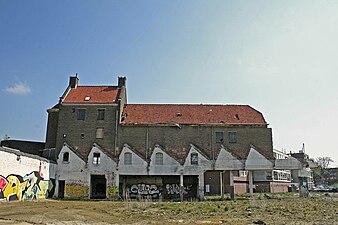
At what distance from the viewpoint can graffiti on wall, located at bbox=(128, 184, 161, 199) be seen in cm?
4716

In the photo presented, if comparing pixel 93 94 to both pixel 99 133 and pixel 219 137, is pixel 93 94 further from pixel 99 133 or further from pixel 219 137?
pixel 219 137

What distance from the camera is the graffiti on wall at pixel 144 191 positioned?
47156mm

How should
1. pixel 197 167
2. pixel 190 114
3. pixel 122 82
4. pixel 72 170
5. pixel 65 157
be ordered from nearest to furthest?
pixel 72 170
pixel 65 157
pixel 197 167
pixel 190 114
pixel 122 82

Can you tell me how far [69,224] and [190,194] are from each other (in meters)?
30.8

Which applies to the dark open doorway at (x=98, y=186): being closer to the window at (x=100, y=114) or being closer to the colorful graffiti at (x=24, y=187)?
the colorful graffiti at (x=24, y=187)

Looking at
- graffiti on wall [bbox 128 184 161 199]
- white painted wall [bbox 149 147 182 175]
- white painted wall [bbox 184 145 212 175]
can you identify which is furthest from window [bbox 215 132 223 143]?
graffiti on wall [bbox 128 184 161 199]

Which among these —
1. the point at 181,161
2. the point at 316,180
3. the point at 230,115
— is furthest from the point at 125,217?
the point at 316,180

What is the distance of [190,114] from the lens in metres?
49.9

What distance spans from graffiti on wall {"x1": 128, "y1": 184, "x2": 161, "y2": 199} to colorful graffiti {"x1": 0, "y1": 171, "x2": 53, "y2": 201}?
10618 millimetres

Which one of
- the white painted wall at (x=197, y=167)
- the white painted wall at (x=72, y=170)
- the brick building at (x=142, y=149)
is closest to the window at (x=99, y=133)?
the brick building at (x=142, y=149)

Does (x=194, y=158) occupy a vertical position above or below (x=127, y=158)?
above

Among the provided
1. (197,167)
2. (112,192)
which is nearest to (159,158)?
(197,167)

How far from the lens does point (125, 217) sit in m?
22.7

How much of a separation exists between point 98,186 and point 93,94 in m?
12.8
